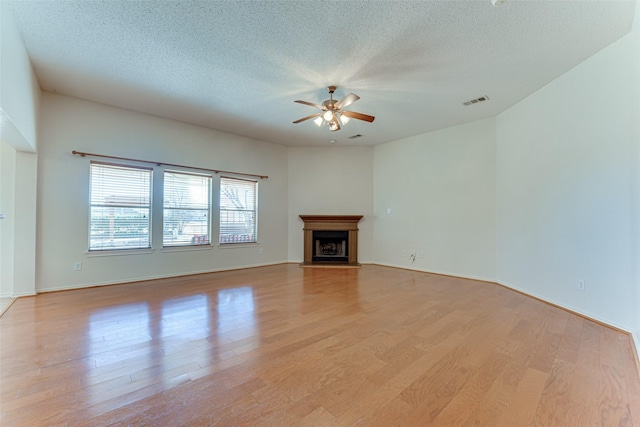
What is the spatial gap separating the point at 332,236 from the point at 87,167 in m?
4.85

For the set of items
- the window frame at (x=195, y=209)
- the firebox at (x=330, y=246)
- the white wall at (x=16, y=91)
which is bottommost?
the firebox at (x=330, y=246)

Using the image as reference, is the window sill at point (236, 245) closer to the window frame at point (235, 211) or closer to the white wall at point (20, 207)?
the window frame at point (235, 211)

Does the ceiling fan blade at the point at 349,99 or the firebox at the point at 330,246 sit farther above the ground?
the ceiling fan blade at the point at 349,99

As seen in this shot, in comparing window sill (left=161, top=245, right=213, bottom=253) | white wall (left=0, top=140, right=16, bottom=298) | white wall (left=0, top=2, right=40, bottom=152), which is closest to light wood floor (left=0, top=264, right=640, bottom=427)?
white wall (left=0, top=140, right=16, bottom=298)

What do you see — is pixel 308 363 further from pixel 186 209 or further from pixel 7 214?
pixel 7 214

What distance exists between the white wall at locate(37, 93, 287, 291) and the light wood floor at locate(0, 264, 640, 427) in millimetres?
633

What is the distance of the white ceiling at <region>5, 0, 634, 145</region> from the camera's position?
93.7 inches

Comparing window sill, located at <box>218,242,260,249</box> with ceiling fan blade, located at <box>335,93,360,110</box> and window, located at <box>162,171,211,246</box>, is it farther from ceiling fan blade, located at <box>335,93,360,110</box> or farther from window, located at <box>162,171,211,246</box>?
ceiling fan blade, located at <box>335,93,360,110</box>

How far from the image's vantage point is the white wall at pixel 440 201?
195 inches

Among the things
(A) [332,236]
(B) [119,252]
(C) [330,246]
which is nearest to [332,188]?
(A) [332,236]

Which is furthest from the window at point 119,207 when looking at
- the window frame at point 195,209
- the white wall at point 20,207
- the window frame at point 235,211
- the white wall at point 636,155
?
the white wall at point 636,155

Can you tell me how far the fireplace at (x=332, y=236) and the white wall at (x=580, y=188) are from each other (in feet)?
10.3

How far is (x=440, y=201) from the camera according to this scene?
18.2ft

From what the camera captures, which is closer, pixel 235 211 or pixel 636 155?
pixel 636 155
